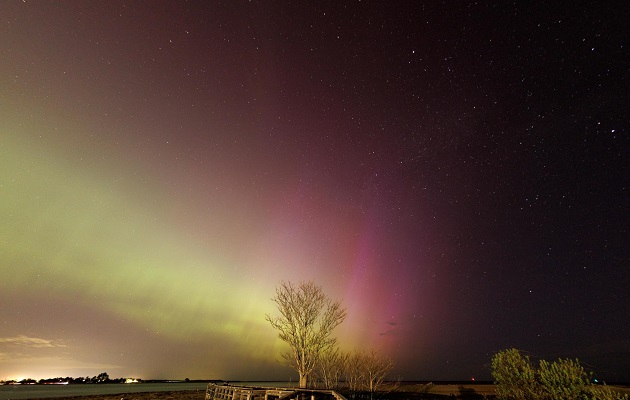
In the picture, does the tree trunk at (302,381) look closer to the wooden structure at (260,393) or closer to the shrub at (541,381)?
the wooden structure at (260,393)

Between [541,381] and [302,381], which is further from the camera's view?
[302,381]

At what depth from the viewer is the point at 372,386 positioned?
156 feet

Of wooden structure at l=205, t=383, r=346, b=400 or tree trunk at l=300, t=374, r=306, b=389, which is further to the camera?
tree trunk at l=300, t=374, r=306, b=389

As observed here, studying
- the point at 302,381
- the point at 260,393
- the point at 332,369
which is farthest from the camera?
the point at 332,369

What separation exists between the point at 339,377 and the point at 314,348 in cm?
2266

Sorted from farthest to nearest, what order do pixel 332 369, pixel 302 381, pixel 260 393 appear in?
1. pixel 332 369
2. pixel 302 381
3. pixel 260 393

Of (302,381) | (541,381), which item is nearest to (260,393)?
(302,381)

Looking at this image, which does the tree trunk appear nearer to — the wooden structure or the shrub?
the wooden structure

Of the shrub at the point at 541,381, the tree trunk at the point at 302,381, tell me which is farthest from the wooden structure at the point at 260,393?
the shrub at the point at 541,381

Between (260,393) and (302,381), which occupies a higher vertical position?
(302,381)

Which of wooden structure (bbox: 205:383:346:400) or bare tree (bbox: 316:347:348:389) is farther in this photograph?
bare tree (bbox: 316:347:348:389)

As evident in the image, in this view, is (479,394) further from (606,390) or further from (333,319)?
(606,390)

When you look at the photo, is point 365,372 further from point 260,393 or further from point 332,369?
point 260,393

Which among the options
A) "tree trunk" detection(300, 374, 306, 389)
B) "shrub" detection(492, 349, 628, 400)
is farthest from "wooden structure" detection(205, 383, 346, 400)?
"shrub" detection(492, 349, 628, 400)
